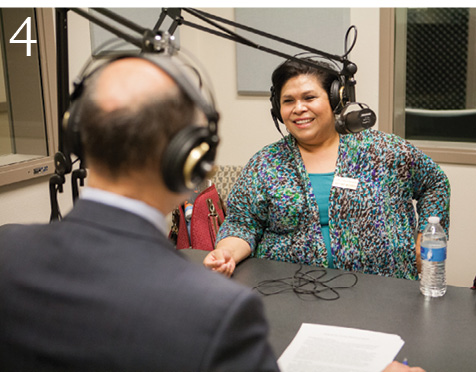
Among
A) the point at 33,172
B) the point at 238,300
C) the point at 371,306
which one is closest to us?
the point at 238,300

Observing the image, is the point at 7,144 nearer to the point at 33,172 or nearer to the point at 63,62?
the point at 33,172

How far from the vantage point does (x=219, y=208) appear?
9.48 feet

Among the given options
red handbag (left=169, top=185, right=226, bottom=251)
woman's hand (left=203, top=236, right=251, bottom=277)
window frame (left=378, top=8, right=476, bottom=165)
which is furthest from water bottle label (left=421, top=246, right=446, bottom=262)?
window frame (left=378, top=8, right=476, bottom=165)

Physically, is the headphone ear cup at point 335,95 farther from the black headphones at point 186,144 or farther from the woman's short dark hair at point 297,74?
the black headphones at point 186,144

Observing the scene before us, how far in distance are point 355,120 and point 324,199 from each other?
0.35 metres

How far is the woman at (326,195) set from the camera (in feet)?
6.54

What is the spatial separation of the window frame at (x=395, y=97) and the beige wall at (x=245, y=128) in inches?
1.6

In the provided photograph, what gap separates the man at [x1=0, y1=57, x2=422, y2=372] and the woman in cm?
113

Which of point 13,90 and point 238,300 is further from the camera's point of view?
point 13,90

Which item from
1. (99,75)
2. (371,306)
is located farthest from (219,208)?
(99,75)

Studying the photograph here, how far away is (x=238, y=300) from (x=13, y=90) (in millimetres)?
2371

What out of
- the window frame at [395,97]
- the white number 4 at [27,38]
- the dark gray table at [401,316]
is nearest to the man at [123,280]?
the dark gray table at [401,316]

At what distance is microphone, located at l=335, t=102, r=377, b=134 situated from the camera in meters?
1.76

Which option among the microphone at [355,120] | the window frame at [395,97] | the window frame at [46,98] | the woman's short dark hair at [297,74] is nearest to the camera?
the microphone at [355,120]
